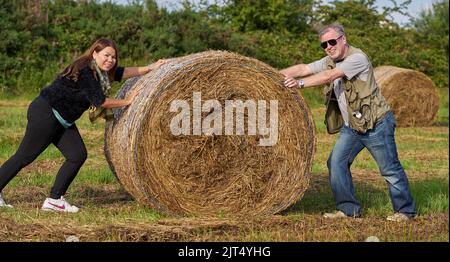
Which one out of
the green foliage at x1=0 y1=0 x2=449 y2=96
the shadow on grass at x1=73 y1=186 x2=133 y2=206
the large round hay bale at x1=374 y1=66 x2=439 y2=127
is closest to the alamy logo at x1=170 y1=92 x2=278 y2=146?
the shadow on grass at x1=73 y1=186 x2=133 y2=206

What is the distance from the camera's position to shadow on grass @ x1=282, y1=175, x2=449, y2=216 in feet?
25.1

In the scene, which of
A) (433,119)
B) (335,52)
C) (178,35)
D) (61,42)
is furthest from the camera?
(178,35)

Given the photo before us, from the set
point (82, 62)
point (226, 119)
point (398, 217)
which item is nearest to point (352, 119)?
point (398, 217)

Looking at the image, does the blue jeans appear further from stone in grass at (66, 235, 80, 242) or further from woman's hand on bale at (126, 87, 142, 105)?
stone in grass at (66, 235, 80, 242)

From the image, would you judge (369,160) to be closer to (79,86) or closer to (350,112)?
(350,112)

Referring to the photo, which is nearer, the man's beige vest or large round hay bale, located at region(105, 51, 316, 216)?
the man's beige vest

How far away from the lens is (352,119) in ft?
23.1

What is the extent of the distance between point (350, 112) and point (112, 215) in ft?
7.32

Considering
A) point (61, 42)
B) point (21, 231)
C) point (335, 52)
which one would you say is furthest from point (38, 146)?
point (61, 42)

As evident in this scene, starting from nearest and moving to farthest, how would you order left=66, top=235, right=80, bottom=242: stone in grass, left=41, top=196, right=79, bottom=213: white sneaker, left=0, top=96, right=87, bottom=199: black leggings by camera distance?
left=66, top=235, right=80, bottom=242: stone in grass → left=0, top=96, right=87, bottom=199: black leggings → left=41, top=196, right=79, bottom=213: white sneaker

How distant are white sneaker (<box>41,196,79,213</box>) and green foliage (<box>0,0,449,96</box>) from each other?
12909 millimetres

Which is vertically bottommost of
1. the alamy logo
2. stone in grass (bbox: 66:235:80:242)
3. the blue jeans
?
stone in grass (bbox: 66:235:80:242)

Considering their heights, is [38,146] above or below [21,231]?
above

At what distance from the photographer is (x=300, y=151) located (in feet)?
24.5
